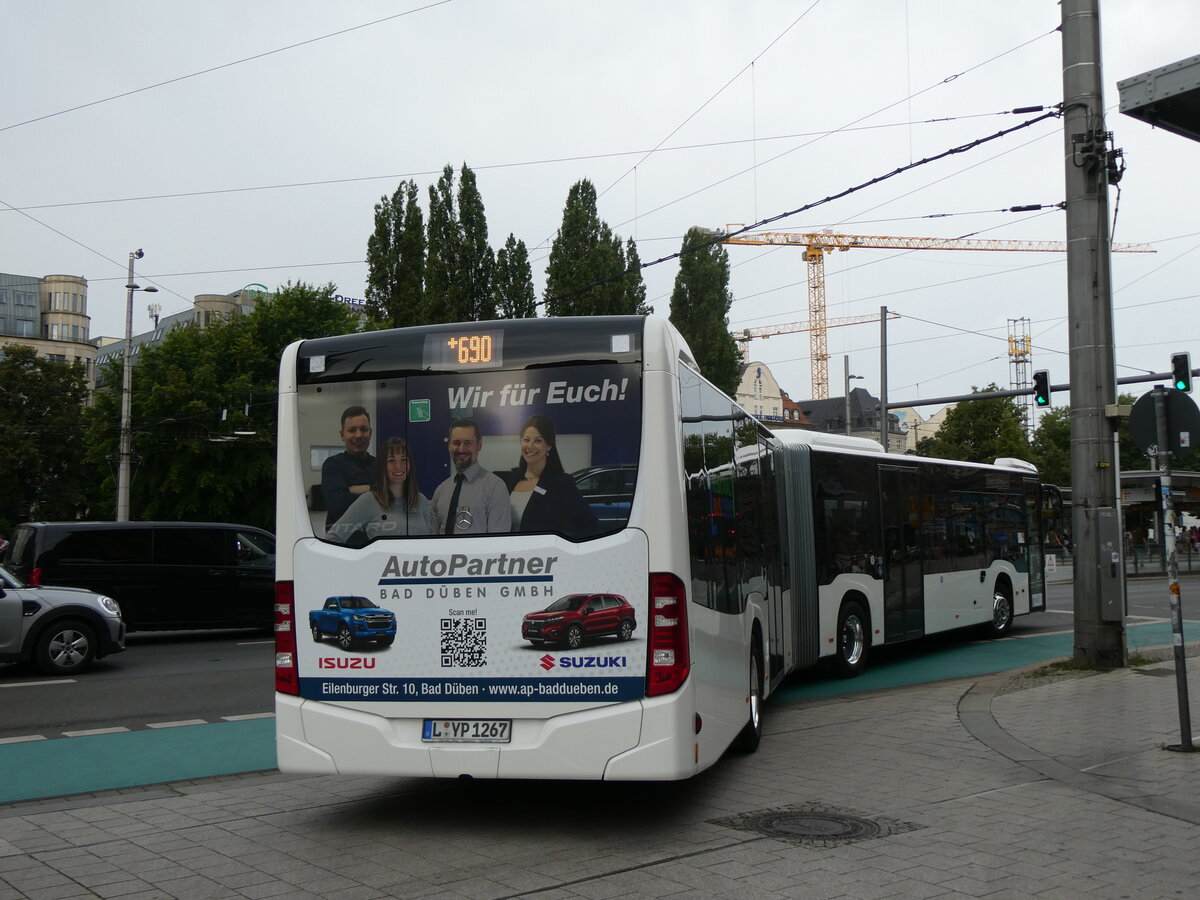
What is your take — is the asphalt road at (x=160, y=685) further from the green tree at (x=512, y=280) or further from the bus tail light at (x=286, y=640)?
the green tree at (x=512, y=280)

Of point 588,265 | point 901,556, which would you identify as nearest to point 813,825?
point 901,556

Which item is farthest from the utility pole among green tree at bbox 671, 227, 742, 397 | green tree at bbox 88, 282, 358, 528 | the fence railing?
green tree at bbox 671, 227, 742, 397

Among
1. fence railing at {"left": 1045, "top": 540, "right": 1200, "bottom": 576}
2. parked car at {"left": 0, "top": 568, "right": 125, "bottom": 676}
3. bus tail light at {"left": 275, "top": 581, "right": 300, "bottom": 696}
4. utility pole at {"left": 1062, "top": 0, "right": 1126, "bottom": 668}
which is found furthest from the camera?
fence railing at {"left": 1045, "top": 540, "right": 1200, "bottom": 576}

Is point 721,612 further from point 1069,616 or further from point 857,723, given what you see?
point 1069,616

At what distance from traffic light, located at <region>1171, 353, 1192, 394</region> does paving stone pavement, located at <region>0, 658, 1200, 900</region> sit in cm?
782

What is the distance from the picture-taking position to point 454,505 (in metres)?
6.76

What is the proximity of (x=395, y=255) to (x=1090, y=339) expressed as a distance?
38.1m

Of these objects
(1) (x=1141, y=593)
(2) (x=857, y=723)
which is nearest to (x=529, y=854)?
(2) (x=857, y=723)

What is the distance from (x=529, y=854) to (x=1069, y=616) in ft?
66.2

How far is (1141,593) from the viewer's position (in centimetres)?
3064

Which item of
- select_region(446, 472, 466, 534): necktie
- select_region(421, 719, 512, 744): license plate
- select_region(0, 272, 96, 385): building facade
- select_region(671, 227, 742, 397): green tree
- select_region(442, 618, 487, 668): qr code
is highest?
select_region(0, 272, 96, 385): building facade

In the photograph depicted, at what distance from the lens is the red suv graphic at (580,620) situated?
21.3ft

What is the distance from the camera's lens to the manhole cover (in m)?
6.61

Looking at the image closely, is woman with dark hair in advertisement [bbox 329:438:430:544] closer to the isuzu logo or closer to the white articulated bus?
the white articulated bus
